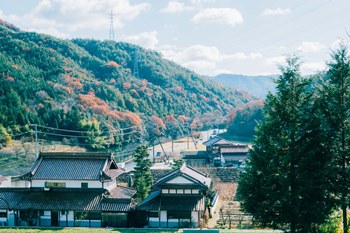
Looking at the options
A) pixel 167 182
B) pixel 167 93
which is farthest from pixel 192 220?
pixel 167 93

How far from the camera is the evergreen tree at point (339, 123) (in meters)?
17.8

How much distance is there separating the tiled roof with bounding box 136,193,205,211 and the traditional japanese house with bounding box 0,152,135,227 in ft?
5.09

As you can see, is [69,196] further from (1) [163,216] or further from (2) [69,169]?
(1) [163,216]

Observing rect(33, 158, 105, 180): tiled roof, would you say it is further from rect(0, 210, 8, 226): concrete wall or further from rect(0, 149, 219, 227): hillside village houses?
rect(0, 210, 8, 226): concrete wall

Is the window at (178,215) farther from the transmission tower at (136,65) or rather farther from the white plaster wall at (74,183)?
the transmission tower at (136,65)

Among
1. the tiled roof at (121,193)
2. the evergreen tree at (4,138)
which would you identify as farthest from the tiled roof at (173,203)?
the evergreen tree at (4,138)

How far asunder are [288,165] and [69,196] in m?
18.5

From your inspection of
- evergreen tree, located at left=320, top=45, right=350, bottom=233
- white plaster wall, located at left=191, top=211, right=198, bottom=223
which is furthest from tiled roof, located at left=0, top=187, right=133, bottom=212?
evergreen tree, located at left=320, top=45, right=350, bottom=233

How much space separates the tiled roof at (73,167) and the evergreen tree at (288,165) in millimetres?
14640

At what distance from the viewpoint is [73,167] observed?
3177cm

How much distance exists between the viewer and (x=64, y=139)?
6612 centimetres

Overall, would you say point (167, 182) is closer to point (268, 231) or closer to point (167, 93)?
point (268, 231)

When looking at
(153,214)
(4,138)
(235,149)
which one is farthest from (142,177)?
(4,138)

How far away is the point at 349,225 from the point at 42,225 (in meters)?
22.0
